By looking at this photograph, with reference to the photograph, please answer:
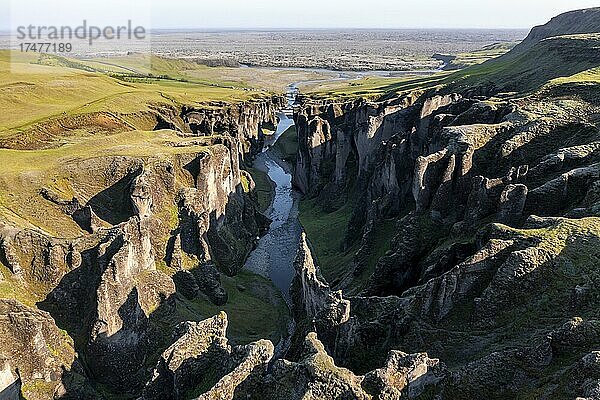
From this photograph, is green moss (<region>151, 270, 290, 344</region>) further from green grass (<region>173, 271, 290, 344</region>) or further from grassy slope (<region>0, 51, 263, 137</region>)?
grassy slope (<region>0, 51, 263, 137</region>)

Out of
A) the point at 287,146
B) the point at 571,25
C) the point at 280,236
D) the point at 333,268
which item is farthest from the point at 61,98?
the point at 571,25

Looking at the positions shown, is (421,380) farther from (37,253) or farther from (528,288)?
(37,253)

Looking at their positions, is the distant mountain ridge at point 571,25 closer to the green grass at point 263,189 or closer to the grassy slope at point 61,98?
the green grass at point 263,189

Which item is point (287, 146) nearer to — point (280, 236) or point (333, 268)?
point (280, 236)

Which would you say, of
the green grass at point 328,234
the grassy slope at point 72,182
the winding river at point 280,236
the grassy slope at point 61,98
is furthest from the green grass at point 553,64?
the grassy slope at point 61,98

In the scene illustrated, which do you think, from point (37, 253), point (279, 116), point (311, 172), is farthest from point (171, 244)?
point (279, 116)

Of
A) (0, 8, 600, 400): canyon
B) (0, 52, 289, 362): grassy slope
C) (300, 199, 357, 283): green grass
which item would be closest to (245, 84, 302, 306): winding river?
(0, 8, 600, 400): canyon

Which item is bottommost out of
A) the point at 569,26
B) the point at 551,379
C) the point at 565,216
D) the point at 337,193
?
the point at 337,193

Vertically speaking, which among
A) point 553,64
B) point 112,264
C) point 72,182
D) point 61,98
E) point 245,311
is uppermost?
point 553,64
